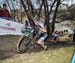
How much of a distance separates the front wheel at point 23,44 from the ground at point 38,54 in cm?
19

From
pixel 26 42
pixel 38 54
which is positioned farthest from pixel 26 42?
pixel 38 54

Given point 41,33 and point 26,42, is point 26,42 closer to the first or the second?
point 26,42

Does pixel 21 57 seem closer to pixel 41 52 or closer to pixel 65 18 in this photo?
pixel 41 52

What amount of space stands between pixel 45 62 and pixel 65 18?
9.78 metres

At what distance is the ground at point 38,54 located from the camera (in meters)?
8.79

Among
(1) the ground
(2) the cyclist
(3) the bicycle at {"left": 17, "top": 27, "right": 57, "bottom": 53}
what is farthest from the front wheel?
(2) the cyclist

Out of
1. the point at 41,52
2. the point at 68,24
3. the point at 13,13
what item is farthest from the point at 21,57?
the point at 68,24

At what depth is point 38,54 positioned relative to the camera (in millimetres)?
9516

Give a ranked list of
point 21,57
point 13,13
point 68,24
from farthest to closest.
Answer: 1. point 68,24
2. point 13,13
3. point 21,57

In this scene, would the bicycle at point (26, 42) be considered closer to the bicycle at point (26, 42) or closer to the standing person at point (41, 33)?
the bicycle at point (26, 42)

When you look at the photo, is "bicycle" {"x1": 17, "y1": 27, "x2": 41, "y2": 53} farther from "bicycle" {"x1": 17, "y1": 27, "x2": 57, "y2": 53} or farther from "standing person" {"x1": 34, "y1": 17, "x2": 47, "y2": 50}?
"standing person" {"x1": 34, "y1": 17, "x2": 47, "y2": 50}

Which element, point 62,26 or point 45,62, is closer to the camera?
point 45,62

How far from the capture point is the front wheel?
9953mm

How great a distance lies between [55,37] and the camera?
1222 cm
